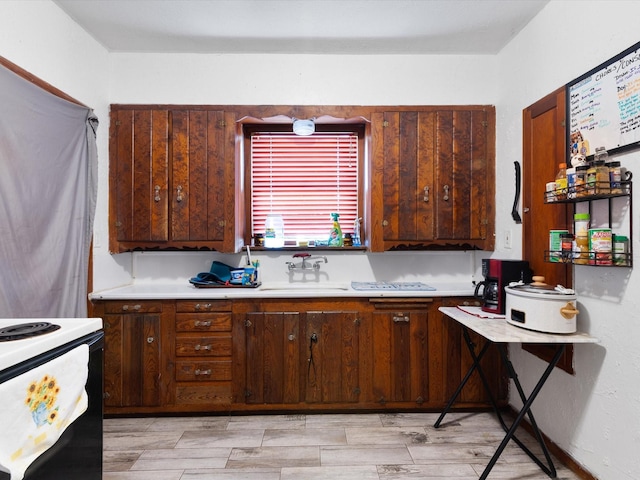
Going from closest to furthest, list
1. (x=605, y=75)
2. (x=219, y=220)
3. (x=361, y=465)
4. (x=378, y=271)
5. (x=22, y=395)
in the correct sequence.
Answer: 1. (x=22, y=395)
2. (x=605, y=75)
3. (x=361, y=465)
4. (x=219, y=220)
5. (x=378, y=271)

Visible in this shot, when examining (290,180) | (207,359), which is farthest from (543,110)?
(207,359)

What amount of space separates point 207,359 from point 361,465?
1.22 metres

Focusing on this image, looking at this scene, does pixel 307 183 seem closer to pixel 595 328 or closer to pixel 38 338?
pixel 595 328

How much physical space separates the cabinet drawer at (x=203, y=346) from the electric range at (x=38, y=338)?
4.04 ft

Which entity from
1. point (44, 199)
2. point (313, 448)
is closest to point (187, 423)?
point (313, 448)

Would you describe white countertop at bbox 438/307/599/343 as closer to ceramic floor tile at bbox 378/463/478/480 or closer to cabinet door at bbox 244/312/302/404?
ceramic floor tile at bbox 378/463/478/480

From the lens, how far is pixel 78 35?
2.42 metres

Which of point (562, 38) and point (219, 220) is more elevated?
point (562, 38)

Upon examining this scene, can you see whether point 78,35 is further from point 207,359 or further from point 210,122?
point 207,359

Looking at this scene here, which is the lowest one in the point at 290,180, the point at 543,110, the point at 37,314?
the point at 37,314

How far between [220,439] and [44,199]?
1.81 metres

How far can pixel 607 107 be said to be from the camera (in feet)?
5.57

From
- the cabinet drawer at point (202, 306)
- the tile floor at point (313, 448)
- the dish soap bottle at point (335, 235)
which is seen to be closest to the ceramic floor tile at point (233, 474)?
the tile floor at point (313, 448)

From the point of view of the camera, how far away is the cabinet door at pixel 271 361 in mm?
2443
